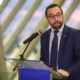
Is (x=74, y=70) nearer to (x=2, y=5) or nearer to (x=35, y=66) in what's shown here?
(x=35, y=66)

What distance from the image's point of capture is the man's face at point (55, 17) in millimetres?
2836

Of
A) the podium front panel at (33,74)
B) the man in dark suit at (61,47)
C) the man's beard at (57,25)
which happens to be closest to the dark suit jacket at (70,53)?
the man in dark suit at (61,47)

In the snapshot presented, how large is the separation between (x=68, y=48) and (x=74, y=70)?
261 mm

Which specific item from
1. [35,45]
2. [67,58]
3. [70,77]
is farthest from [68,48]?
[35,45]

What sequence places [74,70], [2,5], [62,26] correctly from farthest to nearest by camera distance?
[2,5]
[62,26]
[74,70]

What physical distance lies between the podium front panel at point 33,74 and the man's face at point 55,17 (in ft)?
2.20

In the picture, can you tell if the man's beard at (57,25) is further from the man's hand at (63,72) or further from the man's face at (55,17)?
the man's hand at (63,72)

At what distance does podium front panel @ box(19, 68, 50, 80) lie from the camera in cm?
236

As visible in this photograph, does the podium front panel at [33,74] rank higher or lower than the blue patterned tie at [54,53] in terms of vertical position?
lower

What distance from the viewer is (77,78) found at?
9.14ft

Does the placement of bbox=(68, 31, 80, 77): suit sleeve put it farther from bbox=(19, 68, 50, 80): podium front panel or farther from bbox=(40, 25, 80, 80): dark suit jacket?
bbox=(19, 68, 50, 80): podium front panel

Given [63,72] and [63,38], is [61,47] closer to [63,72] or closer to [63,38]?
[63,38]

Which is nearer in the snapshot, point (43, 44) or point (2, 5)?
point (43, 44)

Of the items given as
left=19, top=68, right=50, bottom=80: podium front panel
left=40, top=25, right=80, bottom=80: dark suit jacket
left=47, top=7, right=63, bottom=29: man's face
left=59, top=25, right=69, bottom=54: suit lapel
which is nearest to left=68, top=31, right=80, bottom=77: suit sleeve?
left=40, top=25, right=80, bottom=80: dark suit jacket
